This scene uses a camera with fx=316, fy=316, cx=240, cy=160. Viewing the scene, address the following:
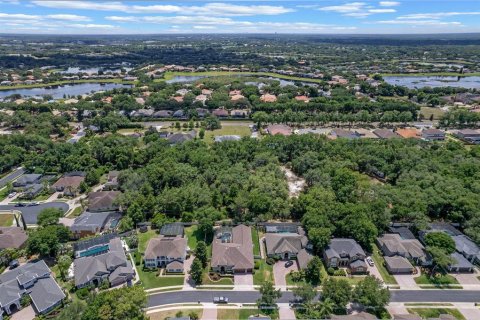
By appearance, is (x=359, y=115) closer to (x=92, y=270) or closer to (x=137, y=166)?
(x=137, y=166)

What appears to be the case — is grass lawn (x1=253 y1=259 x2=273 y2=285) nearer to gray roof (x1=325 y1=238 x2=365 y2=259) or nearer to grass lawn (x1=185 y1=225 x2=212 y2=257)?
grass lawn (x1=185 y1=225 x2=212 y2=257)

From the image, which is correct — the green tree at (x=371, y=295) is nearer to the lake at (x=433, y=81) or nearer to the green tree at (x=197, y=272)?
the green tree at (x=197, y=272)

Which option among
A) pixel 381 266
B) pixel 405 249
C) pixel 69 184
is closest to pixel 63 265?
pixel 69 184

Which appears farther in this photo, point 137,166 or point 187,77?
point 187,77

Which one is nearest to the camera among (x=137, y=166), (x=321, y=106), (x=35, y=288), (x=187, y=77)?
(x=35, y=288)

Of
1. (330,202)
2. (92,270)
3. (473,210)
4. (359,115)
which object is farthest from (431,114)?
(92,270)
